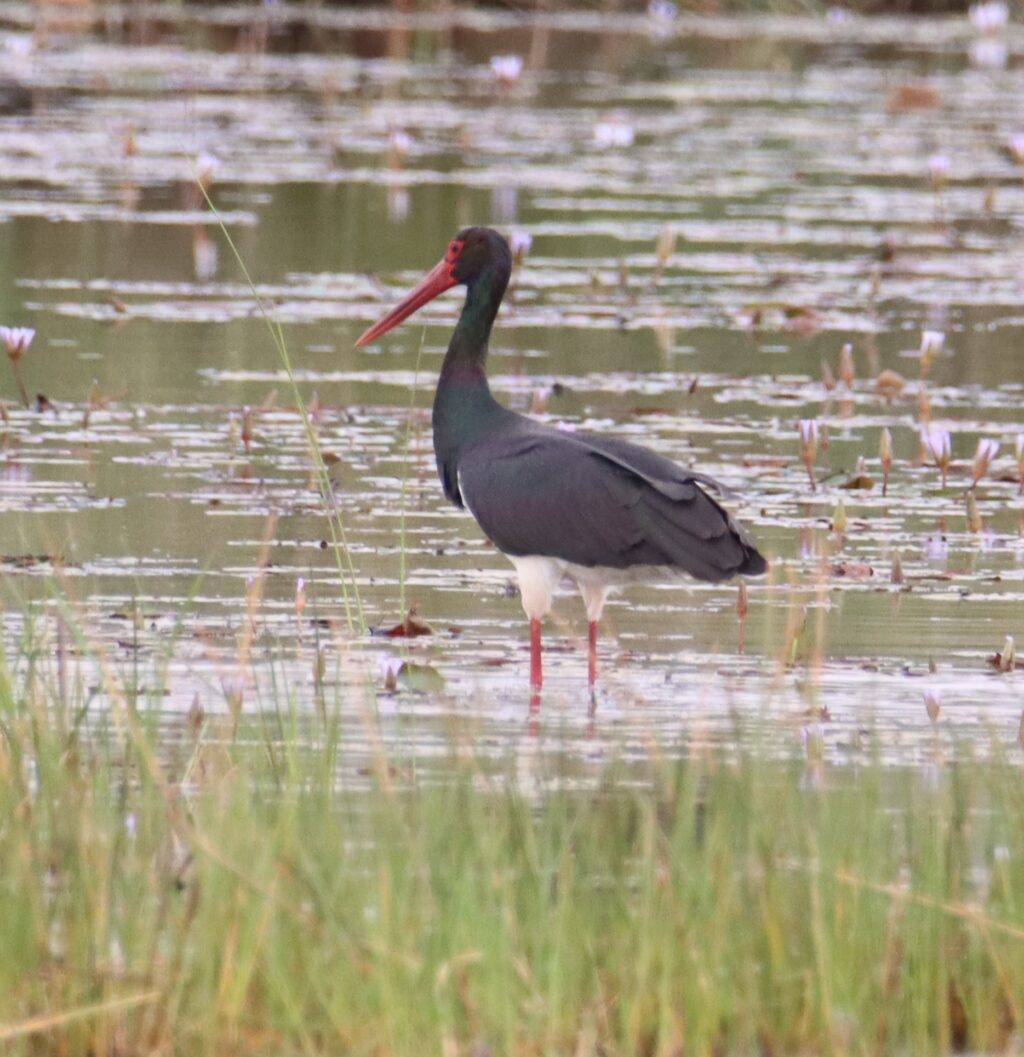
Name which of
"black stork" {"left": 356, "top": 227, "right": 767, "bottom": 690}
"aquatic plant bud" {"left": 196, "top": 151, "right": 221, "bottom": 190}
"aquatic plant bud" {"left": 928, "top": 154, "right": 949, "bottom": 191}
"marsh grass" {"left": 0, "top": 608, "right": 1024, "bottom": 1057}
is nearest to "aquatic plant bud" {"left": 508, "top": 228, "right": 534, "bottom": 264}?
"aquatic plant bud" {"left": 196, "top": 151, "right": 221, "bottom": 190}

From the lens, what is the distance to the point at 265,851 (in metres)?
4.53

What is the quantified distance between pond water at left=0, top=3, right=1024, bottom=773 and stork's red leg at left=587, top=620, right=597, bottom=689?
6 cm

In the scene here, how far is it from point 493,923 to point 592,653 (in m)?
3.13

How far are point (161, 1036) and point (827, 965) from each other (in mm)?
1051

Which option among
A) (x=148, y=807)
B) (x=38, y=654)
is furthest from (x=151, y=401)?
(x=148, y=807)

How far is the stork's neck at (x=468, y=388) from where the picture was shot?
838cm

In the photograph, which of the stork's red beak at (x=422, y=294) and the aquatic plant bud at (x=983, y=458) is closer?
the stork's red beak at (x=422, y=294)

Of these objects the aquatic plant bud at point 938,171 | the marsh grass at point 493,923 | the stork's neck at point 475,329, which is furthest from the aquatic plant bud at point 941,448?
the aquatic plant bud at point 938,171

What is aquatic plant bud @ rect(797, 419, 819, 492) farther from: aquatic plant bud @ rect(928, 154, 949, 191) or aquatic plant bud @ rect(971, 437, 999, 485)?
aquatic plant bud @ rect(928, 154, 949, 191)

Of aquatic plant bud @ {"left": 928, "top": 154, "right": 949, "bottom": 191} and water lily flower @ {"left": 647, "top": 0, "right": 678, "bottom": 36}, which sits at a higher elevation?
water lily flower @ {"left": 647, "top": 0, "right": 678, "bottom": 36}

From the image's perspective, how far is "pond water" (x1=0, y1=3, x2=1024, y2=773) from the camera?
7.25 meters

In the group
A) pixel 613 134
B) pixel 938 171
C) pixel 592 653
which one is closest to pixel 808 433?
pixel 592 653

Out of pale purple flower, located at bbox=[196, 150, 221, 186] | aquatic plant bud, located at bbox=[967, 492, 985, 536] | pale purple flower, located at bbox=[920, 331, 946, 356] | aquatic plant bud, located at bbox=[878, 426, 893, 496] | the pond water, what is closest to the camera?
the pond water

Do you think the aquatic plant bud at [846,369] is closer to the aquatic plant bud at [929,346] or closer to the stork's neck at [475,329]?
the aquatic plant bud at [929,346]
